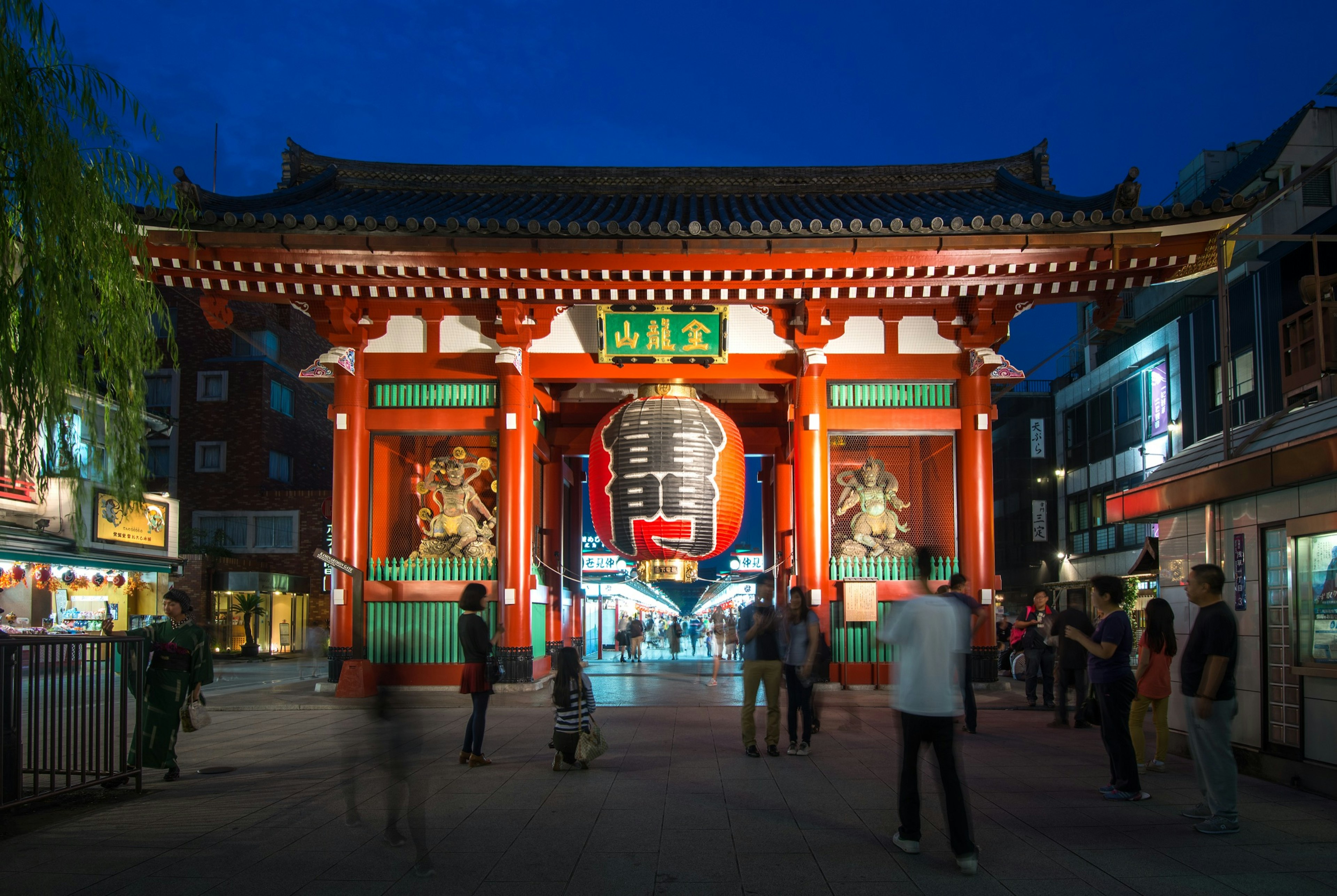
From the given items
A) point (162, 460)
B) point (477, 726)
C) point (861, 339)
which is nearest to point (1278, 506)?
point (477, 726)

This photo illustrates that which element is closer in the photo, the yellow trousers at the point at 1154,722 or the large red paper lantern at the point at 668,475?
the yellow trousers at the point at 1154,722

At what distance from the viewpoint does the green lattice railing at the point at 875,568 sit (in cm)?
1459

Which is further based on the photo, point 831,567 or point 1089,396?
point 1089,396

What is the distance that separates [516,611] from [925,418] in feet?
22.1

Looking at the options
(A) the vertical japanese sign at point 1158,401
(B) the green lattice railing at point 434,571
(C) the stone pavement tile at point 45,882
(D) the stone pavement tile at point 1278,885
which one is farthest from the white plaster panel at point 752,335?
(A) the vertical japanese sign at point 1158,401

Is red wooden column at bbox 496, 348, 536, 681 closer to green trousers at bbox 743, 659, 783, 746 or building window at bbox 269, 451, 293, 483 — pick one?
green trousers at bbox 743, 659, 783, 746

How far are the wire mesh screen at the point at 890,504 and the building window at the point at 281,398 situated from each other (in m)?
27.2

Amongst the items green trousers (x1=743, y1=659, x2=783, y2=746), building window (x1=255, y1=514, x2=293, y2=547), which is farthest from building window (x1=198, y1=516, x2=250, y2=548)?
green trousers (x1=743, y1=659, x2=783, y2=746)

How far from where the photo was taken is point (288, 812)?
6.86 m

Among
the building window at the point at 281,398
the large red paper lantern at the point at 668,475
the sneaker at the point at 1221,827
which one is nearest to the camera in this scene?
the sneaker at the point at 1221,827

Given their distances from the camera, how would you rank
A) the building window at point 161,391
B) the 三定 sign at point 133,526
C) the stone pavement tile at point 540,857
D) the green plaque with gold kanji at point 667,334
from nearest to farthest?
the stone pavement tile at point 540,857, the green plaque with gold kanji at point 667,334, the 三定 sign at point 133,526, the building window at point 161,391

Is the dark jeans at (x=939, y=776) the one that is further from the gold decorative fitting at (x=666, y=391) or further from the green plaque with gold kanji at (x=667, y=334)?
the green plaque with gold kanji at (x=667, y=334)

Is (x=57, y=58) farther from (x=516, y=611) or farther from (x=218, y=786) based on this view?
(x=516, y=611)

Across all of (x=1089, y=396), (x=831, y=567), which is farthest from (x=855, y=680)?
(x=1089, y=396)
